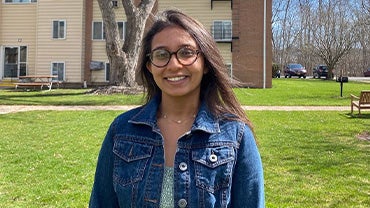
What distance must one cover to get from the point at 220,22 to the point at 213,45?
1024 inches

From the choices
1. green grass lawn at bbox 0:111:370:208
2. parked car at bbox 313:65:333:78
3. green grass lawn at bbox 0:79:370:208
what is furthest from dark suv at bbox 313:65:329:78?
green grass lawn at bbox 0:111:370:208

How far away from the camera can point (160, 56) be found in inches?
70.3

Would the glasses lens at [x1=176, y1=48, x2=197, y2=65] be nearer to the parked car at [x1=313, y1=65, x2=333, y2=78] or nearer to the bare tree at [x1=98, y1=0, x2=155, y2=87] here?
the bare tree at [x1=98, y1=0, x2=155, y2=87]

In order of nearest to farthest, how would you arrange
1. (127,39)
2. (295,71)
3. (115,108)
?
(115,108)
(127,39)
(295,71)

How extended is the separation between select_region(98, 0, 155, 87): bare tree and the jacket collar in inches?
756

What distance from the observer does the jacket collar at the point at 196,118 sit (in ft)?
5.56

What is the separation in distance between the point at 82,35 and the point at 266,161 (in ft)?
79.2

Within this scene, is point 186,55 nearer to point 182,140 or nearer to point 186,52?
point 186,52

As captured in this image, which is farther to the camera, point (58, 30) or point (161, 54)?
point (58, 30)

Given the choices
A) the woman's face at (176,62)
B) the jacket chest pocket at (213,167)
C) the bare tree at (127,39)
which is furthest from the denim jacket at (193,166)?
the bare tree at (127,39)

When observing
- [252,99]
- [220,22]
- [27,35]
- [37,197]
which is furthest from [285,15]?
[37,197]

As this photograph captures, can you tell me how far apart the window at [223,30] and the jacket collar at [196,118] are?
25.6 metres

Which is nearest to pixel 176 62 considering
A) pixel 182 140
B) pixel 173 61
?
pixel 173 61

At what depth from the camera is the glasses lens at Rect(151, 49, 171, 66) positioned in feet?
5.81
